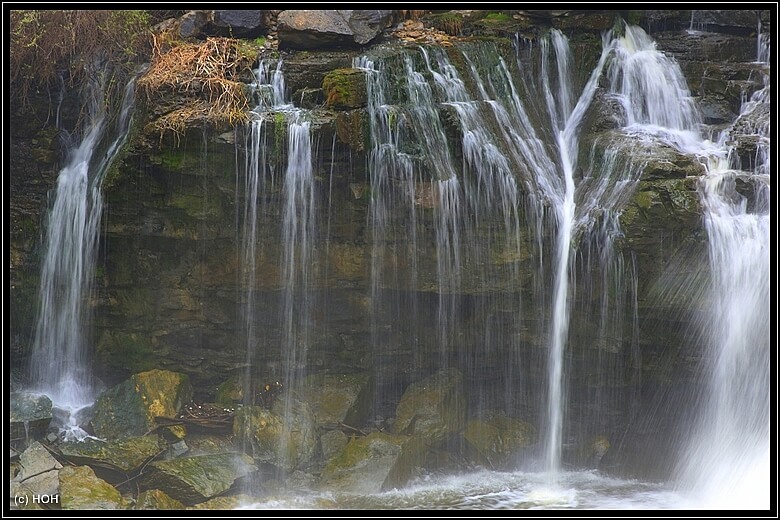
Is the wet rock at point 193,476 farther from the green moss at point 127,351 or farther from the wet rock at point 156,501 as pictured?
the green moss at point 127,351

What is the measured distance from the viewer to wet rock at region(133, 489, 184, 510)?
6.47 meters

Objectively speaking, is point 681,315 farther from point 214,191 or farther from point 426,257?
point 214,191

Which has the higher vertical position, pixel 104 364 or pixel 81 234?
pixel 81 234

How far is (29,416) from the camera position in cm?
704

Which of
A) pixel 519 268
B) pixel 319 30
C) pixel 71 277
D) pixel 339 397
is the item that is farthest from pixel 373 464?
pixel 319 30

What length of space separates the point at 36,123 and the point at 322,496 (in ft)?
16.9

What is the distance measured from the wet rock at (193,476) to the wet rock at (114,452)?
16 cm

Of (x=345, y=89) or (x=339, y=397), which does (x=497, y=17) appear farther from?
(x=339, y=397)

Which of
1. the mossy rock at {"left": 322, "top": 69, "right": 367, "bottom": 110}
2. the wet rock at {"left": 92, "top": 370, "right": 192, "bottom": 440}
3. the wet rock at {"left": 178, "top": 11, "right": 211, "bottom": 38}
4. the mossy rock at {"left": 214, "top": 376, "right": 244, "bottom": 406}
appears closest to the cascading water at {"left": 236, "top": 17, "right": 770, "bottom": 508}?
the mossy rock at {"left": 322, "top": 69, "right": 367, "bottom": 110}

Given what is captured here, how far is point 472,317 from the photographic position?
24.2 ft

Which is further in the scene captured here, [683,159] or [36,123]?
[36,123]

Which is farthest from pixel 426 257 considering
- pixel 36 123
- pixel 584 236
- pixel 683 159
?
pixel 36 123

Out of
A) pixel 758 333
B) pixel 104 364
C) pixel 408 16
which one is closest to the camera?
pixel 758 333

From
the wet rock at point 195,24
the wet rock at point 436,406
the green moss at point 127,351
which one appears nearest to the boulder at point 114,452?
the green moss at point 127,351
